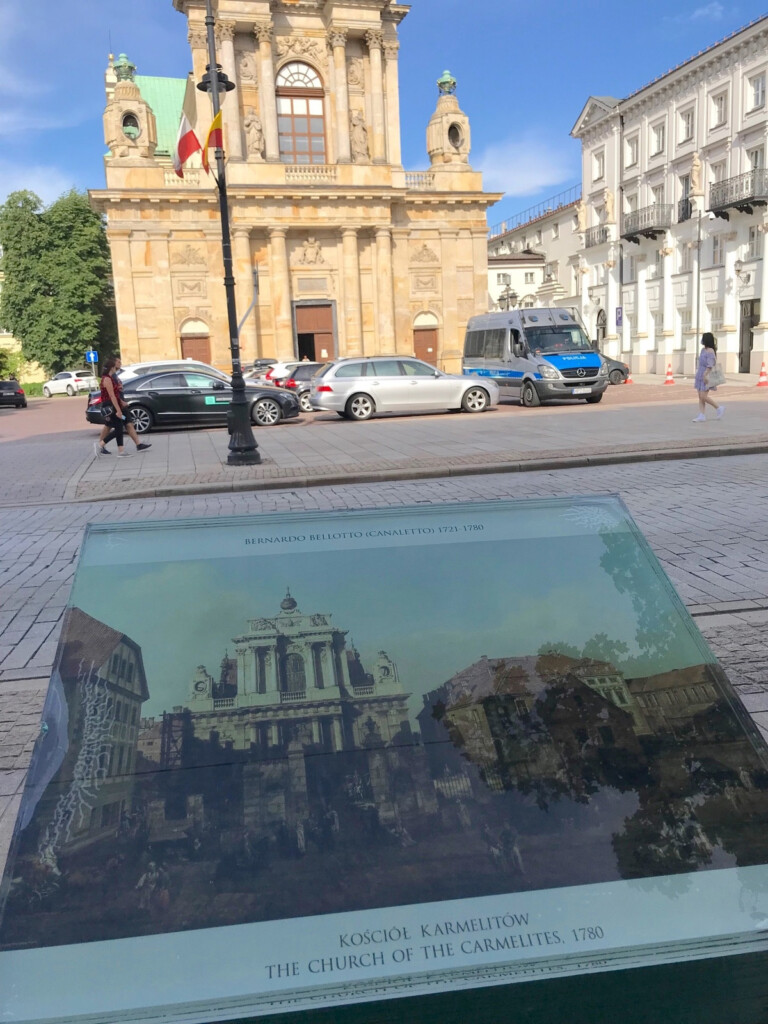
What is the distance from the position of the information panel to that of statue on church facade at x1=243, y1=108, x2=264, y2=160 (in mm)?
42046

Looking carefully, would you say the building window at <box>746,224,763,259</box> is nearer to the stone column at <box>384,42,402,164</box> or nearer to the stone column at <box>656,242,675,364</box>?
the stone column at <box>656,242,675,364</box>

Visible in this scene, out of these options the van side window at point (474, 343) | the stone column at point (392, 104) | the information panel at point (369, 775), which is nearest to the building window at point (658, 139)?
the stone column at point (392, 104)

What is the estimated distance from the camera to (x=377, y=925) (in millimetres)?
1544

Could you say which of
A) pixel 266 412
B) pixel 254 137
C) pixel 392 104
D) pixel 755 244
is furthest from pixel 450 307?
pixel 266 412

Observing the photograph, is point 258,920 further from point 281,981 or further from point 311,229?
point 311,229

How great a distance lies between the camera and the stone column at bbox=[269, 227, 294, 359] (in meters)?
40.4

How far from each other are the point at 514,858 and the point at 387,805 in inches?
11.1

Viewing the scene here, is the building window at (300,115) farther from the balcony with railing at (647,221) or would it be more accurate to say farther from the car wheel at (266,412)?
the car wheel at (266,412)

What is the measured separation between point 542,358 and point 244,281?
21.6 meters

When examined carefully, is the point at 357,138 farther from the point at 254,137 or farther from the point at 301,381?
the point at 301,381

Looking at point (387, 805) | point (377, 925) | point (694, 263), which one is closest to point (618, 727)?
point (387, 805)

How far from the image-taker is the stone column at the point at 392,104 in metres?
43.0

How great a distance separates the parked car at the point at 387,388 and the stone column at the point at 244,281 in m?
19.2

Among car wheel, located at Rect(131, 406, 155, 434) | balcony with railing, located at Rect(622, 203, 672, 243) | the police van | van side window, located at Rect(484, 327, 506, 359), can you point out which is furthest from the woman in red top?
balcony with railing, located at Rect(622, 203, 672, 243)
